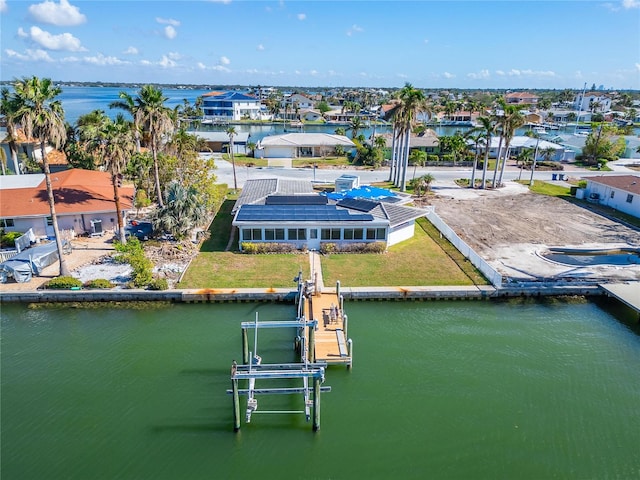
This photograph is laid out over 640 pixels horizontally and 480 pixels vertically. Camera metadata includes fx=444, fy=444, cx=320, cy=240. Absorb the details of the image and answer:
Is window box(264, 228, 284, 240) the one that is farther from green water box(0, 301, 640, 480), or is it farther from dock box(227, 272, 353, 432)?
green water box(0, 301, 640, 480)

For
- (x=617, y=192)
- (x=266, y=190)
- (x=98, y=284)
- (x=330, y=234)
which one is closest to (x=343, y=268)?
(x=330, y=234)

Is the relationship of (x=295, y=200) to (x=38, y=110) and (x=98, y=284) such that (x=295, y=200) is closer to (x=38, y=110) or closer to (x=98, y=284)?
(x=98, y=284)

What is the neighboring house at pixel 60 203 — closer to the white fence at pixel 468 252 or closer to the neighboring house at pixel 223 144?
the white fence at pixel 468 252

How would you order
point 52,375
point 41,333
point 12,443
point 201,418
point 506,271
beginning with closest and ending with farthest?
point 12,443, point 201,418, point 52,375, point 41,333, point 506,271

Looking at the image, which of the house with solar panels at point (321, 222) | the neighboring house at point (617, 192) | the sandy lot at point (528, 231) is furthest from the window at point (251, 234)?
the neighboring house at point (617, 192)

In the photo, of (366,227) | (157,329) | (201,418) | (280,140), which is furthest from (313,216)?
(280,140)

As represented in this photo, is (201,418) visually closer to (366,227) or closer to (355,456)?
(355,456)
